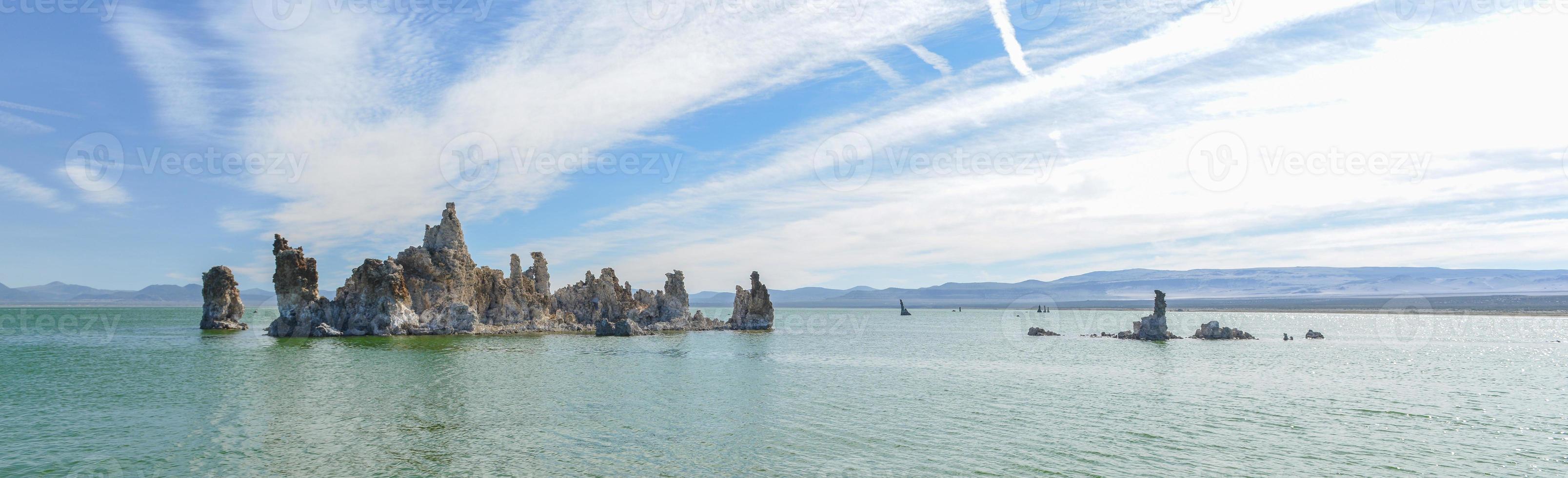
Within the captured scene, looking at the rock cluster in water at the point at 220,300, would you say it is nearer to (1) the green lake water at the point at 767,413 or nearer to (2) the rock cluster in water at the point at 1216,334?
(1) the green lake water at the point at 767,413

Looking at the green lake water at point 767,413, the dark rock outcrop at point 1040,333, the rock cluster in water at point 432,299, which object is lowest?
the green lake water at point 767,413

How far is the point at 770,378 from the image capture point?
49625mm

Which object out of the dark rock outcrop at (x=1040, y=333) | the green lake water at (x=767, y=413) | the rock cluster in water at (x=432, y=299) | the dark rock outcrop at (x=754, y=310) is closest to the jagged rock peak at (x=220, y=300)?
the rock cluster in water at (x=432, y=299)

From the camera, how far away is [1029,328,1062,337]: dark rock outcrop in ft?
356

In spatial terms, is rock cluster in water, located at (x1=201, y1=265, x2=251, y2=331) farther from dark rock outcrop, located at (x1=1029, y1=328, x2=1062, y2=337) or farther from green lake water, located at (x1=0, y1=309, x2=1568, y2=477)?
dark rock outcrop, located at (x1=1029, y1=328, x2=1062, y2=337)

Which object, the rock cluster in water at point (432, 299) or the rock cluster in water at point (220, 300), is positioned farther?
the rock cluster in water at point (220, 300)

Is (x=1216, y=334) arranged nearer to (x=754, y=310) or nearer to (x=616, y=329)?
(x=754, y=310)

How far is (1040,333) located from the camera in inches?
4313

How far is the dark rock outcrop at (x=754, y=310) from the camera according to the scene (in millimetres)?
122812

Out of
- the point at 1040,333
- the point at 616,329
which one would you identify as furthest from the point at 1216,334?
the point at 616,329

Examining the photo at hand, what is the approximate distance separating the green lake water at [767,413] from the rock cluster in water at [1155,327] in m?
19.3

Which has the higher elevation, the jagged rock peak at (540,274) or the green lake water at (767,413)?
the jagged rock peak at (540,274)

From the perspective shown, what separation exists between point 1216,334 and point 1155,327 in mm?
8747

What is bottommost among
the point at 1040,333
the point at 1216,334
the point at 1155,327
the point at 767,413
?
the point at 767,413
